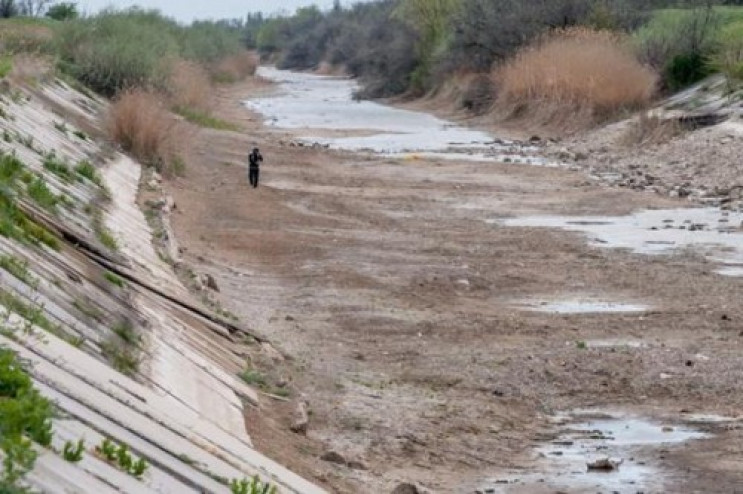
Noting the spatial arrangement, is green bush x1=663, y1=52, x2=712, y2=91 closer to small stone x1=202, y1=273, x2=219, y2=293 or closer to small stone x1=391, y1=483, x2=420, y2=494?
small stone x1=202, y1=273, x2=219, y2=293

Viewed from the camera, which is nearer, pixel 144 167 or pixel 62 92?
pixel 144 167

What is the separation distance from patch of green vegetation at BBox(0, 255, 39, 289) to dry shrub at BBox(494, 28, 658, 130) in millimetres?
42173

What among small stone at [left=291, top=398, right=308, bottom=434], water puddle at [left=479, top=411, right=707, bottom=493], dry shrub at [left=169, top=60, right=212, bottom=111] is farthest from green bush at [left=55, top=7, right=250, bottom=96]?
water puddle at [left=479, top=411, right=707, bottom=493]

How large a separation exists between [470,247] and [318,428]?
41.2 ft

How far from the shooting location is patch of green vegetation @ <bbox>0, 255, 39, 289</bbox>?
1117cm

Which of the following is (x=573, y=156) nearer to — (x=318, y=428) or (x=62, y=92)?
(x=62, y=92)

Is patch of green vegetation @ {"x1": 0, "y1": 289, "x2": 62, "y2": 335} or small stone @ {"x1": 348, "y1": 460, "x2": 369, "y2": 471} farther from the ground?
patch of green vegetation @ {"x1": 0, "y1": 289, "x2": 62, "y2": 335}

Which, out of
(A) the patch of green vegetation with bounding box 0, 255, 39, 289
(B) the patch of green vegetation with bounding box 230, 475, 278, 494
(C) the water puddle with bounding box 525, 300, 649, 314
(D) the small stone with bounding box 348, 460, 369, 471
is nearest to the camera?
(B) the patch of green vegetation with bounding box 230, 475, 278, 494

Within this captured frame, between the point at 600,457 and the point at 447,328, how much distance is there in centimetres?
585

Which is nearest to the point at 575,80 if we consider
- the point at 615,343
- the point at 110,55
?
the point at 110,55

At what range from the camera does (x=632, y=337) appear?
56.3ft

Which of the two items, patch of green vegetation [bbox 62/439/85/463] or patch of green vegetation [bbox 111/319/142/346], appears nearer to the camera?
patch of green vegetation [bbox 62/439/85/463]

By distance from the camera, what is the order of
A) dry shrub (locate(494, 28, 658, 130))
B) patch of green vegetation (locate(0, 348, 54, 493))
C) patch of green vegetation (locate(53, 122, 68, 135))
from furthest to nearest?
dry shrub (locate(494, 28, 658, 130)), patch of green vegetation (locate(53, 122, 68, 135)), patch of green vegetation (locate(0, 348, 54, 493))

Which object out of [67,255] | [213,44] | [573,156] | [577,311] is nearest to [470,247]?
[577,311]
